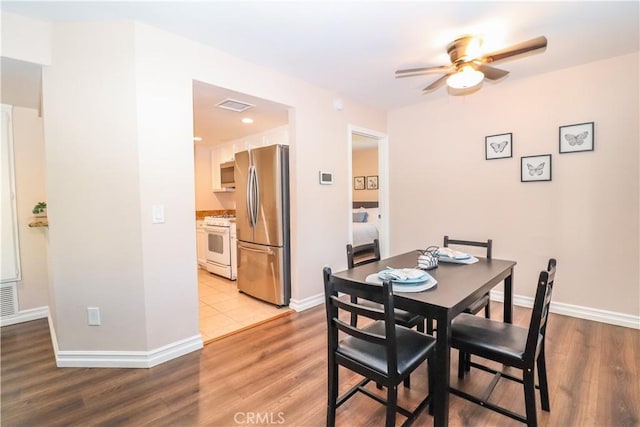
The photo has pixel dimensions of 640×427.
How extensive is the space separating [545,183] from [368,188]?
13.0 feet

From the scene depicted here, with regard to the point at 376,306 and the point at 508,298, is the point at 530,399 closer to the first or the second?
the point at 508,298

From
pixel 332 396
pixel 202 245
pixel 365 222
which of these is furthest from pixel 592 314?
pixel 202 245

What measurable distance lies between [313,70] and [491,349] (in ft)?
8.94

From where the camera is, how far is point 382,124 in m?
4.33

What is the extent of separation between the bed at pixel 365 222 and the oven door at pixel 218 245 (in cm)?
191

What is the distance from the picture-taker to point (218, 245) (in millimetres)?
4766

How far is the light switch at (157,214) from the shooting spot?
2.28 meters

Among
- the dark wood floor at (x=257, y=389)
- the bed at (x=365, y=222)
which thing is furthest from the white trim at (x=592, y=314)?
the bed at (x=365, y=222)

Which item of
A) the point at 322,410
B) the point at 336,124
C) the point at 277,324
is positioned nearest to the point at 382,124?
the point at 336,124

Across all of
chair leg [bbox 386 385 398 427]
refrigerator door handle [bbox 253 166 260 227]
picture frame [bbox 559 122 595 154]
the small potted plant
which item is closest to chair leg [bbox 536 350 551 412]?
chair leg [bbox 386 385 398 427]

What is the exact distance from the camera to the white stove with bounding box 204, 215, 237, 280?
14.9ft

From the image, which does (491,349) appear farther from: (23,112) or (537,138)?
(23,112)

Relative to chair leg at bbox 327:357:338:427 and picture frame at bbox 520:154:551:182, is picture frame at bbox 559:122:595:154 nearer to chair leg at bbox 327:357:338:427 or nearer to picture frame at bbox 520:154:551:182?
picture frame at bbox 520:154:551:182

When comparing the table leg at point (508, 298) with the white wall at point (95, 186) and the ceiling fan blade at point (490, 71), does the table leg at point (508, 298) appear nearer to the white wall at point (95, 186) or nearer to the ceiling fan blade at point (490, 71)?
the ceiling fan blade at point (490, 71)
